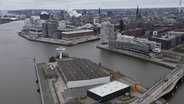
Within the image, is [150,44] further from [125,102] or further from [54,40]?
[54,40]

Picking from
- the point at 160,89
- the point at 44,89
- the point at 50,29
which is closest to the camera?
the point at 160,89

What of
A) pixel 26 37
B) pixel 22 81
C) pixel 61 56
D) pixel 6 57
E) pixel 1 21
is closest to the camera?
pixel 22 81

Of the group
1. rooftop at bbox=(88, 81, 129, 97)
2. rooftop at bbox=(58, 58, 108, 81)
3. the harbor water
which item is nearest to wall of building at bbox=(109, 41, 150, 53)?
the harbor water

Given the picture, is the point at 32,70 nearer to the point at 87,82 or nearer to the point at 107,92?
the point at 87,82

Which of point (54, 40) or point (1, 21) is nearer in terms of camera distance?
point (54, 40)

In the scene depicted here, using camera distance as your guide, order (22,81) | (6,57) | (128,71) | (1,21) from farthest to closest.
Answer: (1,21) → (6,57) → (128,71) → (22,81)

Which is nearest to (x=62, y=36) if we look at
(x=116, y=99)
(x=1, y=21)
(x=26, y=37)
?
(x=26, y=37)

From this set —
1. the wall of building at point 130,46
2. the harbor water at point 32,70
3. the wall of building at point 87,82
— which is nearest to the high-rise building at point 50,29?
the harbor water at point 32,70

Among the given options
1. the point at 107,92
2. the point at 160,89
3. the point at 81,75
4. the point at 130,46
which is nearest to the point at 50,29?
the point at 130,46
